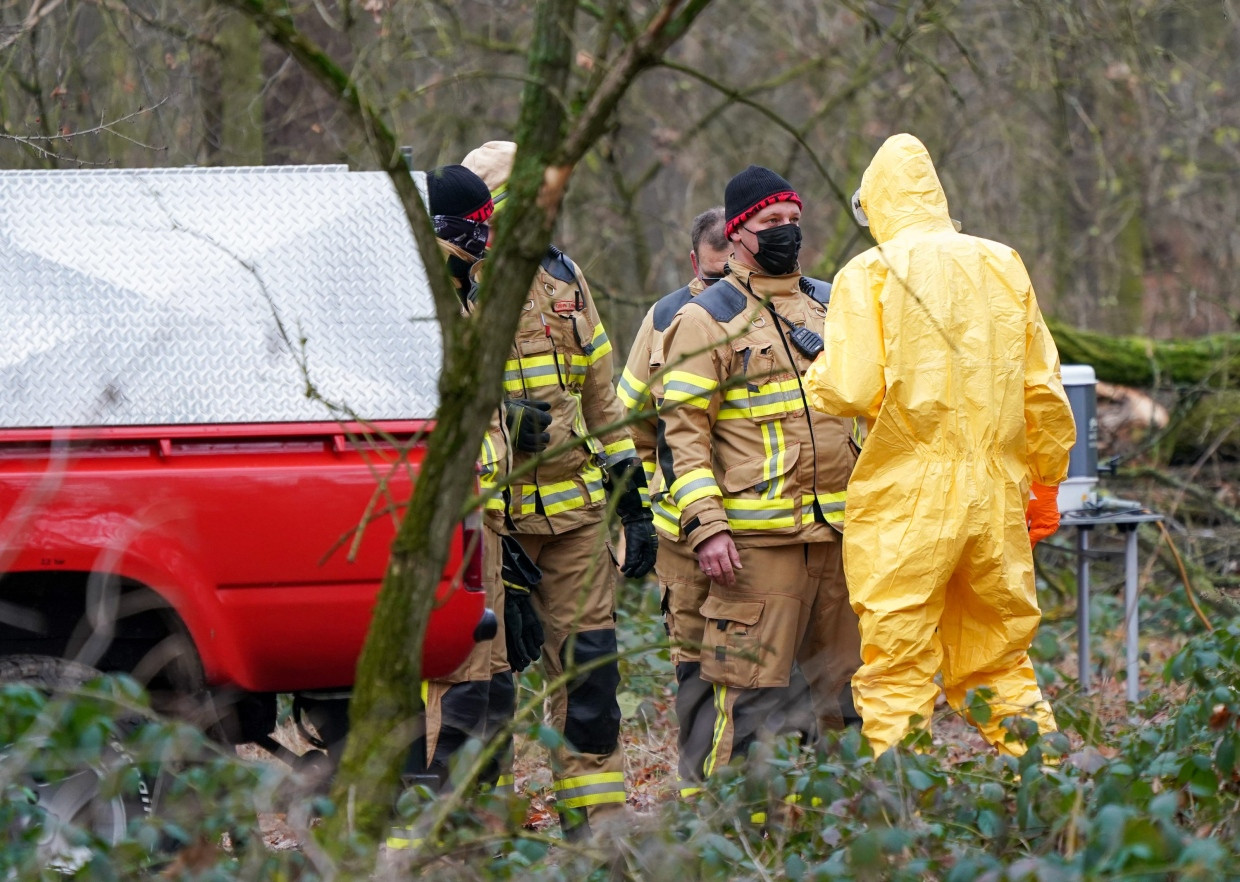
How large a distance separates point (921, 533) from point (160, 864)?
2.34 metres

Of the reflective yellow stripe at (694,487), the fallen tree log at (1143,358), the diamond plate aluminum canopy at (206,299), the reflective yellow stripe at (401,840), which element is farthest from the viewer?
the fallen tree log at (1143,358)

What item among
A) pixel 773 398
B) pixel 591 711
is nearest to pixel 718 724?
pixel 591 711

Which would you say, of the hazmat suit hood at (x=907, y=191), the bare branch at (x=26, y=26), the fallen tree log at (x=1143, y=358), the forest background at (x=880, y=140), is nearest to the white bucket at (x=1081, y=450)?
the forest background at (x=880, y=140)

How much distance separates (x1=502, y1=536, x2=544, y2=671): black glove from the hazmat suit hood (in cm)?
158

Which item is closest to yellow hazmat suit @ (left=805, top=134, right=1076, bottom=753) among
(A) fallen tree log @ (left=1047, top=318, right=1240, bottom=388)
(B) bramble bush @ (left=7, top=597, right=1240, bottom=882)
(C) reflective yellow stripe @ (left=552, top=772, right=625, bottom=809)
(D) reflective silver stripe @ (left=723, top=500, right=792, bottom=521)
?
(D) reflective silver stripe @ (left=723, top=500, right=792, bottom=521)

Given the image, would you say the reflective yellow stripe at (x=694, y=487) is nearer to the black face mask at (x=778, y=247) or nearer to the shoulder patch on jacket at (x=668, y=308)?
the shoulder patch on jacket at (x=668, y=308)

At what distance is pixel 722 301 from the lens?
4.77 metres

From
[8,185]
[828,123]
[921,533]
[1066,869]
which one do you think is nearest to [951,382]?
[921,533]

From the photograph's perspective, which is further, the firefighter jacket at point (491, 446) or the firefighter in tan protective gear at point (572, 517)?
the firefighter in tan protective gear at point (572, 517)

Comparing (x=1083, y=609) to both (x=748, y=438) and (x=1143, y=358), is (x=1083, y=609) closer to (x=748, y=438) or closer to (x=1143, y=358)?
(x=748, y=438)

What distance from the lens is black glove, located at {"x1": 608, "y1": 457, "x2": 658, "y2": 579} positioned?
475 centimetres

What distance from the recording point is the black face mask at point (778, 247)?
4.73 meters

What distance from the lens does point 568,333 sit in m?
4.75

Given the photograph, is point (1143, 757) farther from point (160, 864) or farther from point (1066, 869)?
point (160, 864)
